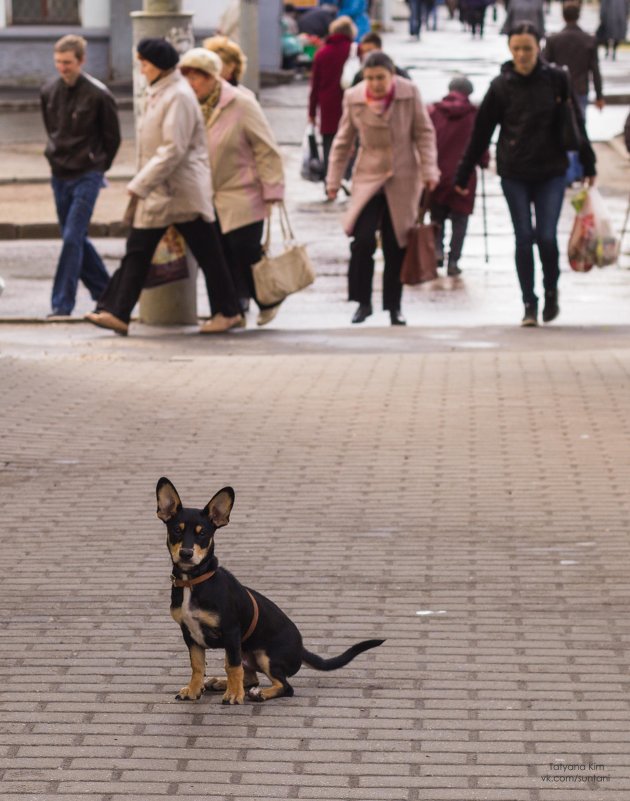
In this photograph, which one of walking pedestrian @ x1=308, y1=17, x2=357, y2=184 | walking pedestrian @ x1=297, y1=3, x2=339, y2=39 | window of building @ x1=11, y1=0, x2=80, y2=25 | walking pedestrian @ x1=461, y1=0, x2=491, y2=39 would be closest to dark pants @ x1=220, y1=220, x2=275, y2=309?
walking pedestrian @ x1=308, y1=17, x2=357, y2=184

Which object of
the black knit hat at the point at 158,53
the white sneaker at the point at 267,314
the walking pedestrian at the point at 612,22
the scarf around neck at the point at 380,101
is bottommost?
the walking pedestrian at the point at 612,22

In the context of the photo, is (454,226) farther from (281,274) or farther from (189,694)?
(189,694)

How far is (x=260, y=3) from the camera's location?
32.2 meters

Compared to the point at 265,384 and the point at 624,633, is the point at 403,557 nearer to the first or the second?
the point at 624,633

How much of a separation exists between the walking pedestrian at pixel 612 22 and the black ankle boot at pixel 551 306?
26.0 meters

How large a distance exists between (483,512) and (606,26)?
3249cm

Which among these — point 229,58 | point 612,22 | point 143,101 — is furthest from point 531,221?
point 612,22

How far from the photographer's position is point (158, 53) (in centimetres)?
1051

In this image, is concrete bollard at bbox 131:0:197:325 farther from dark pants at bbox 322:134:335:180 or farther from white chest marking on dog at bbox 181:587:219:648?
dark pants at bbox 322:134:335:180

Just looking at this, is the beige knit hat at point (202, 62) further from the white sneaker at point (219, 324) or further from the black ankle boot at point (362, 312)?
the black ankle boot at point (362, 312)

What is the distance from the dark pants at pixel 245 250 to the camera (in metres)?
11.4

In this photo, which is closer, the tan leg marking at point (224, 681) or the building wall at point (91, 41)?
the tan leg marking at point (224, 681)

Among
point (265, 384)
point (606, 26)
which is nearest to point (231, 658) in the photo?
point (265, 384)

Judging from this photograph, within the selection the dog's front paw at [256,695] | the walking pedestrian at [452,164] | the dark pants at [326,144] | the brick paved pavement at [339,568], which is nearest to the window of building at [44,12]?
the dark pants at [326,144]
